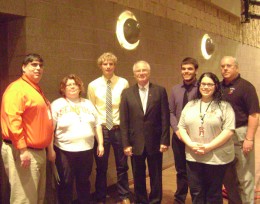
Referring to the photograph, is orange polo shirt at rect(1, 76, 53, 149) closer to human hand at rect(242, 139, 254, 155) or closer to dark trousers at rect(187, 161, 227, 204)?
dark trousers at rect(187, 161, 227, 204)

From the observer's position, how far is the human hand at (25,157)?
2.25 meters

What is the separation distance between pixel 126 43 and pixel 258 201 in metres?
2.26

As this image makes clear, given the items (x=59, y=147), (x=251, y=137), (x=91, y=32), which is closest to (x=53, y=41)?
(x=91, y=32)

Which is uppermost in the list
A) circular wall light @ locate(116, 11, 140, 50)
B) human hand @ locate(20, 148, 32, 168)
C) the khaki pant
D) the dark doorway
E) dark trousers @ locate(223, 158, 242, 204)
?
circular wall light @ locate(116, 11, 140, 50)

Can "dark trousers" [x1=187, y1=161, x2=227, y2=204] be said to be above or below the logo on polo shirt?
below

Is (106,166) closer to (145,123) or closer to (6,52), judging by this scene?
(145,123)

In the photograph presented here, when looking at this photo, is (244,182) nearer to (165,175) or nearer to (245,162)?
(245,162)

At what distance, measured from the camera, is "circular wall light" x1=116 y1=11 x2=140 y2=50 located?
3784mm

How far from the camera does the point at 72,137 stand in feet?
8.80

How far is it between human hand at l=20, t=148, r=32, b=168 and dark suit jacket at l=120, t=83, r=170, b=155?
91cm

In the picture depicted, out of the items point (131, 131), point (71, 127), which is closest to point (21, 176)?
point (71, 127)

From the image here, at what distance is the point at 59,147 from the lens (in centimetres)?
271

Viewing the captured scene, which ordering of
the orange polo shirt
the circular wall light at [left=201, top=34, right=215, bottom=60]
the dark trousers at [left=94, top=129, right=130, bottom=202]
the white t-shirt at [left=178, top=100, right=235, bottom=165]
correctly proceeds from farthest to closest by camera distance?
1. the circular wall light at [left=201, top=34, right=215, bottom=60]
2. the dark trousers at [left=94, top=129, right=130, bottom=202]
3. the white t-shirt at [left=178, top=100, right=235, bottom=165]
4. the orange polo shirt

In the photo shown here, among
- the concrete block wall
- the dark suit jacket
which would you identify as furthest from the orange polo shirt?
the dark suit jacket
